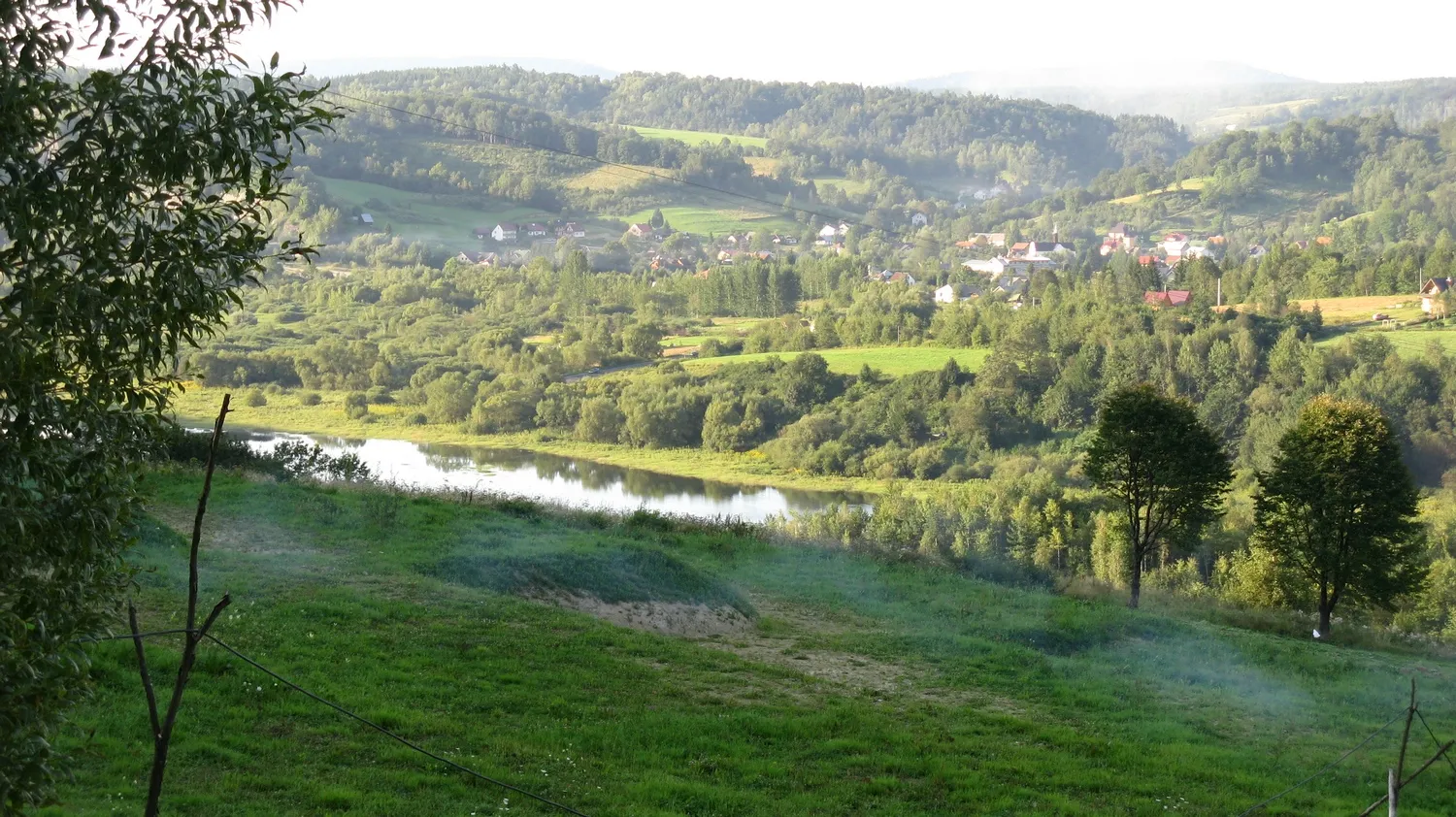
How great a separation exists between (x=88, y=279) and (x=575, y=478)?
59.2 m

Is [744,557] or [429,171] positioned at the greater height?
[429,171]

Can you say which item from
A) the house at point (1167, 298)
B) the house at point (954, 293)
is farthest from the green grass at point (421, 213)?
the house at point (1167, 298)

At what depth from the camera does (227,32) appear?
16.3 ft

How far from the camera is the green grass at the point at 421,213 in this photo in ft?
379

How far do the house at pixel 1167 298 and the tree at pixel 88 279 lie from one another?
9367 cm

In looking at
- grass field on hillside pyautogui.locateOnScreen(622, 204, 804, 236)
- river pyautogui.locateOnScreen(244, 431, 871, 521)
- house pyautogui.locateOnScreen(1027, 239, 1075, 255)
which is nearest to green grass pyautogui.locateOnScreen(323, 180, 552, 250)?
grass field on hillside pyautogui.locateOnScreen(622, 204, 804, 236)

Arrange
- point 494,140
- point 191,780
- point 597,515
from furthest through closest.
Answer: point 494,140
point 597,515
point 191,780

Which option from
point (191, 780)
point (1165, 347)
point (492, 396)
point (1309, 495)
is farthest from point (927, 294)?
point (191, 780)

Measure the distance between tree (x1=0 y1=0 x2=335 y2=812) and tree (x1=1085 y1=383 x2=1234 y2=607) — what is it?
23.6 meters

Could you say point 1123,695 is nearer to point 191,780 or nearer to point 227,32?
point 191,780

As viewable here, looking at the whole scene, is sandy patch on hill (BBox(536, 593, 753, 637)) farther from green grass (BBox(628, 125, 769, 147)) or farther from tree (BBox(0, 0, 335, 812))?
green grass (BBox(628, 125, 769, 147))

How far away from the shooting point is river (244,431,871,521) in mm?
55562

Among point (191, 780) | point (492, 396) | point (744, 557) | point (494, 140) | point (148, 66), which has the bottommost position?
point (492, 396)

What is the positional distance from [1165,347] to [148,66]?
84.5 metres
